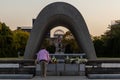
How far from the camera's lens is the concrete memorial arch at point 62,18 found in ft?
104

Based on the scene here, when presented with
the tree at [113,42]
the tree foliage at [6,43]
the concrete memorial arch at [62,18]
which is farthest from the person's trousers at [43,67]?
the tree foliage at [6,43]

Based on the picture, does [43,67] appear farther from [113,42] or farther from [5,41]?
[5,41]

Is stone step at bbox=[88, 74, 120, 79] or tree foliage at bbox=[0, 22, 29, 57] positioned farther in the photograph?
tree foliage at bbox=[0, 22, 29, 57]

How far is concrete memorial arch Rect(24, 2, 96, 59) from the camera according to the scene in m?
31.7

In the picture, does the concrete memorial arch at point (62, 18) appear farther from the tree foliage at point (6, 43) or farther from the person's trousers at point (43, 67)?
the tree foliage at point (6, 43)

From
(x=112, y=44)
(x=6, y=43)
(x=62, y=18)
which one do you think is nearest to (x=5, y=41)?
(x=6, y=43)

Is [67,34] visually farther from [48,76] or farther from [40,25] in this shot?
[48,76]

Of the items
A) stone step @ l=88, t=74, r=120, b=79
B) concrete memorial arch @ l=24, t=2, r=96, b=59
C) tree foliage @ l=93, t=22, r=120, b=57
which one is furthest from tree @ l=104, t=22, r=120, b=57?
stone step @ l=88, t=74, r=120, b=79

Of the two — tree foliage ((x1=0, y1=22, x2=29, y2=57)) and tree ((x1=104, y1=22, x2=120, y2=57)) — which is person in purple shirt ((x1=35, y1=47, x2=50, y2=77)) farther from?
tree foliage ((x1=0, y1=22, x2=29, y2=57))

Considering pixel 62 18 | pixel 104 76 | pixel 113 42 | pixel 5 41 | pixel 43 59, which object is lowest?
pixel 104 76

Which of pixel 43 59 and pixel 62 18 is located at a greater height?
pixel 62 18

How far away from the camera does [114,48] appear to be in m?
71.5

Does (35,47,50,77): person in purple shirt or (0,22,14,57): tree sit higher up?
(0,22,14,57): tree

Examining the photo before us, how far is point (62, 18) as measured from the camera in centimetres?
3281
